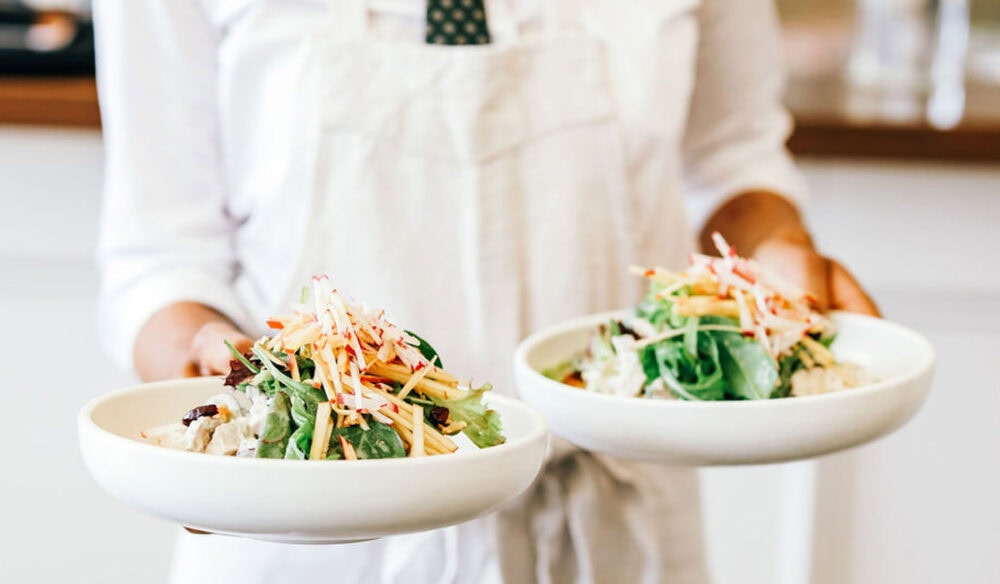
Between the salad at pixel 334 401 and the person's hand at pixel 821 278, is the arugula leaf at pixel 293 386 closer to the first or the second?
the salad at pixel 334 401

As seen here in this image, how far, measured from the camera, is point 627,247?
37.8 inches

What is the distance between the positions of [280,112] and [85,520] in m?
0.90

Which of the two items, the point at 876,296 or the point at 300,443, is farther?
the point at 876,296

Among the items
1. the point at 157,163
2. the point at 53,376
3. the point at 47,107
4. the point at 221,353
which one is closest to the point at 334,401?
the point at 221,353

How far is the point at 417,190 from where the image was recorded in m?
0.90

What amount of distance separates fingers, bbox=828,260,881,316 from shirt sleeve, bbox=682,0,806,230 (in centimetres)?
18

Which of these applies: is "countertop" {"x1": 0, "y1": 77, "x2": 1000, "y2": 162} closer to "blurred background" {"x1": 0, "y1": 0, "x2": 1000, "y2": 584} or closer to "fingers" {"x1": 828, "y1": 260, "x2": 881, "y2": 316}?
"blurred background" {"x1": 0, "y1": 0, "x2": 1000, "y2": 584}

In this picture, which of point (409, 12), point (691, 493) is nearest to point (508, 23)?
point (409, 12)

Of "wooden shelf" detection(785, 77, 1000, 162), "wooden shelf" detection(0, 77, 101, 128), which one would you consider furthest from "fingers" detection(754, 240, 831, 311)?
"wooden shelf" detection(0, 77, 101, 128)

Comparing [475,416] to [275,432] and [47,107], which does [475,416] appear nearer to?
[275,432]

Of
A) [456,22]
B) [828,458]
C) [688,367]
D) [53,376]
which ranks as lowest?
[828,458]

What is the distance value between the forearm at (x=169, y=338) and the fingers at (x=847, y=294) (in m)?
0.44

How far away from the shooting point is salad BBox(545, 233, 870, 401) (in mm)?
796

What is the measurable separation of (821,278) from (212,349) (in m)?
0.45
